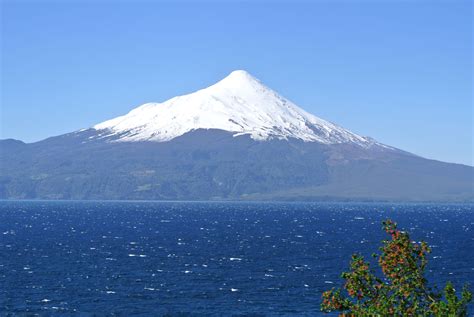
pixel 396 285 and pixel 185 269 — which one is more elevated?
pixel 396 285

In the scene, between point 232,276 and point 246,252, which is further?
point 246,252

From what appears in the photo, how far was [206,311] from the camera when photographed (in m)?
73.8

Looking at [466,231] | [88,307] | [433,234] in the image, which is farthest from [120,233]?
[88,307]

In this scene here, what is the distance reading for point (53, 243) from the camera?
13825 centimetres

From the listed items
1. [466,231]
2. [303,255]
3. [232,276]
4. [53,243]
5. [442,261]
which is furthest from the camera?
[466,231]

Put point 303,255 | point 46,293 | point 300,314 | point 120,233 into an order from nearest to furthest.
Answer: point 300,314 < point 46,293 < point 303,255 < point 120,233

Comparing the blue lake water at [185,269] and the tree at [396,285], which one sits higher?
the tree at [396,285]

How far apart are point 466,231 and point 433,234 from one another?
18434 mm

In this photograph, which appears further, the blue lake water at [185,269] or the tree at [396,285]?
the blue lake water at [185,269]

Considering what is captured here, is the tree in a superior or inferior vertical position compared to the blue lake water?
superior

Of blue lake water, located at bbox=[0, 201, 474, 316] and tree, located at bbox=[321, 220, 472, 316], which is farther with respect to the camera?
blue lake water, located at bbox=[0, 201, 474, 316]

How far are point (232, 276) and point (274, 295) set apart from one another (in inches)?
594

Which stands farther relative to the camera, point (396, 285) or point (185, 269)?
point (185, 269)

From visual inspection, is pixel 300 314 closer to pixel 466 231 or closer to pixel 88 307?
pixel 88 307
